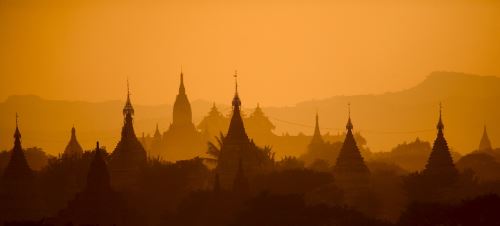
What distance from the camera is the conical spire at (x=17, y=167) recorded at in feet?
401

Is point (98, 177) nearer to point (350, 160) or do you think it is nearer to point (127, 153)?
point (127, 153)

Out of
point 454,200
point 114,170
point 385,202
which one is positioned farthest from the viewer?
point 114,170

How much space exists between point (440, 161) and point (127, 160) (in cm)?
2857

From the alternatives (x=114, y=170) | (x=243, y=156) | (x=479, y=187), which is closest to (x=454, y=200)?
(x=479, y=187)

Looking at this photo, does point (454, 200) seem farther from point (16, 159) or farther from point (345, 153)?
point (16, 159)

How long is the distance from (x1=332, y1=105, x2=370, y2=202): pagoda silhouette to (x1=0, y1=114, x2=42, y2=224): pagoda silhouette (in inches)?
1032

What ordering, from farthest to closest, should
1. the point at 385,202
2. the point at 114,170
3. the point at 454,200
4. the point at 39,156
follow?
1. the point at 39,156
2. the point at 114,170
3. the point at 385,202
4. the point at 454,200

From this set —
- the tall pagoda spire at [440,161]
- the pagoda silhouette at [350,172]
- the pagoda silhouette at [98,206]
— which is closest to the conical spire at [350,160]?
the pagoda silhouette at [350,172]

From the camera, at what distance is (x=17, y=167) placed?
123m

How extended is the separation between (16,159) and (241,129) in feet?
65.4

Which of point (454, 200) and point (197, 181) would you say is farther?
point (197, 181)

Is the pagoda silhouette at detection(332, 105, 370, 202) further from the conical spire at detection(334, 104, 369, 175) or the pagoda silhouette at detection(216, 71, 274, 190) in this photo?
the pagoda silhouette at detection(216, 71, 274, 190)

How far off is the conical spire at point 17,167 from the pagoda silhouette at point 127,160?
312 inches

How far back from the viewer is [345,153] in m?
126
